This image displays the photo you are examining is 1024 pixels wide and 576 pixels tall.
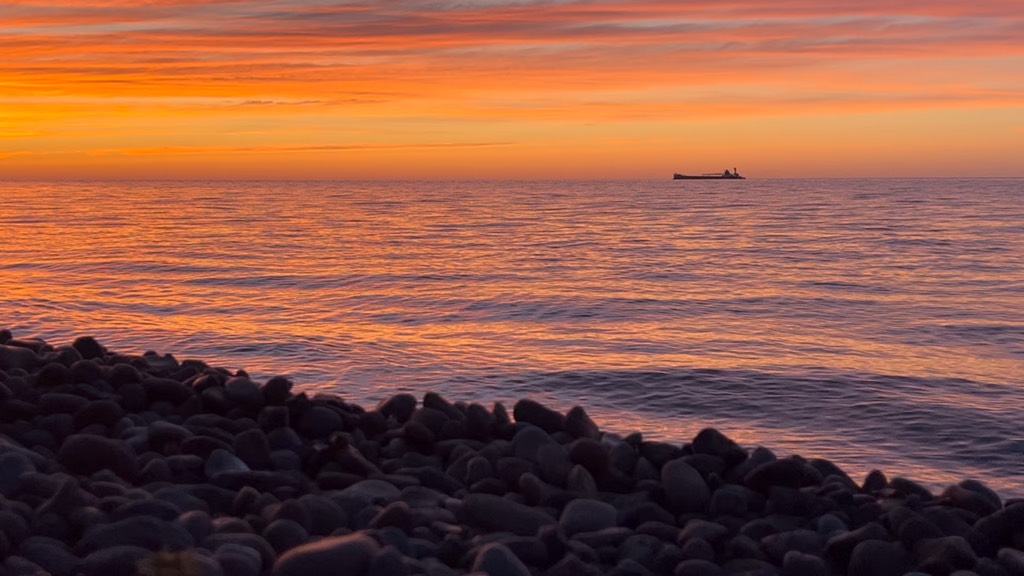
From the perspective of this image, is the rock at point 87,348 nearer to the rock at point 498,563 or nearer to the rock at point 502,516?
the rock at point 502,516

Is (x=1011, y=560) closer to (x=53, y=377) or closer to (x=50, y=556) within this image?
(x=50, y=556)

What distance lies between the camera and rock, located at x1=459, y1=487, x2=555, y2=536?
5535 mm

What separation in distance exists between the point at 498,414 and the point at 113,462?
2671 millimetres

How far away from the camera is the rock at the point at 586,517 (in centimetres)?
558

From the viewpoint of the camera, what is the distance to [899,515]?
5688 mm

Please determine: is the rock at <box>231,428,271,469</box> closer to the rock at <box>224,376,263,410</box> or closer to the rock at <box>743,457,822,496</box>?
the rock at <box>224,376,263,410</box>

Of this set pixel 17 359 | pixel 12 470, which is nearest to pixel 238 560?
pixel 12 470

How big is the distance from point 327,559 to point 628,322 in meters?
13.6

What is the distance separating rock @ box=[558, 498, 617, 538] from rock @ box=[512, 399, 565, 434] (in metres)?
1.84

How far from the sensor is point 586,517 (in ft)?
18.5

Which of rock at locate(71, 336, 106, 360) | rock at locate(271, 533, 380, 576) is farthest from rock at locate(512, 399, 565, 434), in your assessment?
rock at locate(71, 336, 106, 360)

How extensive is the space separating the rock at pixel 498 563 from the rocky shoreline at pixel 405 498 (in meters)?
0.01

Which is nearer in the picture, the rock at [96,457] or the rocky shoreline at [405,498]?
the rocky shoreline at [405,498]

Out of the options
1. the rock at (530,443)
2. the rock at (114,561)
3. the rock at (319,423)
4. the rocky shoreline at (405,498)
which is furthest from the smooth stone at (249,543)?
the rock at (319,423)
